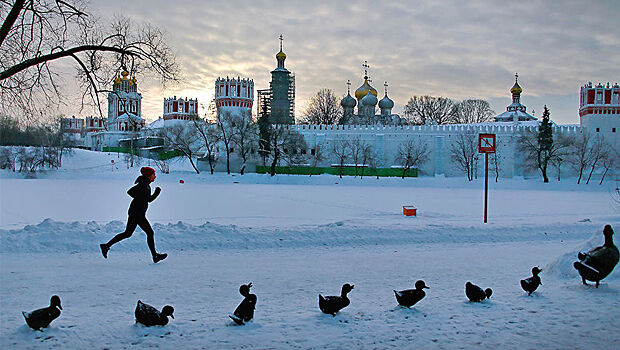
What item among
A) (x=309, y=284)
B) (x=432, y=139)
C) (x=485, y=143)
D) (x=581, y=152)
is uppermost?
(x=432, y=139)

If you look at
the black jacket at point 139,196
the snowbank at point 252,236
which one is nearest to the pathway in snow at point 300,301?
the snowbank at point 252,236

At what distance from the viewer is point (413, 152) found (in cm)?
4988

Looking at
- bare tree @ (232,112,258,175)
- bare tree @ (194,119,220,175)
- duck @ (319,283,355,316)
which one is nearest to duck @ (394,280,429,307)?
duck @ (319,283,355,316)

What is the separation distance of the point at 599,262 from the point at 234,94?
53.3 metres

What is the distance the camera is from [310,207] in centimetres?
1842

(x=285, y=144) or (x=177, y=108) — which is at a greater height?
(x=177, y=108)

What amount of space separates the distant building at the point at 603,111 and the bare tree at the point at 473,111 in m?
23.4

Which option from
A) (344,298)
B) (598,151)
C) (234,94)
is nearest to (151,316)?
(344,298)

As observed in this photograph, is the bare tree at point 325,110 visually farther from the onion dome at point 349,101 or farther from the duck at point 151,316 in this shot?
the duck at point 151,316

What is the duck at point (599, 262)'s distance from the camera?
5.64 meters

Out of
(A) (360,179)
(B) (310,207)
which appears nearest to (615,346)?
(B) (310,207)

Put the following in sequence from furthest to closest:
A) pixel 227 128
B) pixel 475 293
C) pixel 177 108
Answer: pixel 177 108 → pixel 227 128 → pixel 475 293

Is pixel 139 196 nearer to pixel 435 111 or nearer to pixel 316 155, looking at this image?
pixel 316 155

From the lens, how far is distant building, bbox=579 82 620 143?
48875mm
